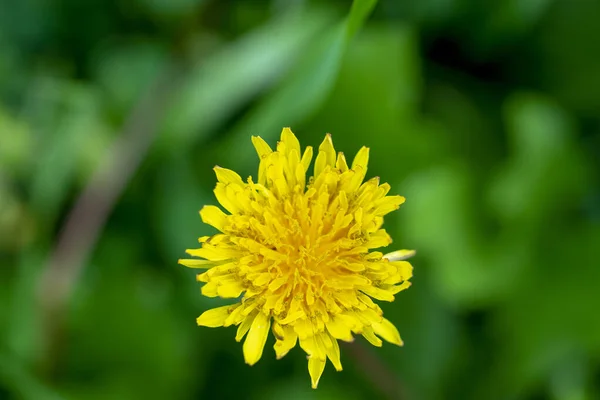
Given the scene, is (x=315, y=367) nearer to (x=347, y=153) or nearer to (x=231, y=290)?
(x=231, y=290)

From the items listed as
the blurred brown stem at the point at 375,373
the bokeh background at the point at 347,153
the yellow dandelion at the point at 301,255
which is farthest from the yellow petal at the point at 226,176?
the bokeh background at the point at 347,153

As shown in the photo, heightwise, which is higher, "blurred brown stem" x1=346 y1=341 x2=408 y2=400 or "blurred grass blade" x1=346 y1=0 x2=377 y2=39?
"blurred grass blade" x1=346 y1=0 x2=377 y2=39

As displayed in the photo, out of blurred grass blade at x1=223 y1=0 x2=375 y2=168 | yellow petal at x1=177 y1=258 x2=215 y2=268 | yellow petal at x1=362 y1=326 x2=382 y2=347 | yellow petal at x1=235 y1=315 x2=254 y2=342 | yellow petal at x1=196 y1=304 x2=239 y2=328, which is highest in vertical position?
blurred grass blade at x1=223 y1=0 x2=375 y2=168

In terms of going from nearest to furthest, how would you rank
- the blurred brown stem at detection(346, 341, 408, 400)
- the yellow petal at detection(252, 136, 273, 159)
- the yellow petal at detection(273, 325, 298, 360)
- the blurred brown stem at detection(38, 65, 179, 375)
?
the yellow petal at detection(273, 325, 298, 360) → the yellow petal at detection(252, 136, 273, 159) → the blurred brown stem at detection(346, 341, 408, 400) → the blurred brown stem at detection(38, 65, 179, 375)

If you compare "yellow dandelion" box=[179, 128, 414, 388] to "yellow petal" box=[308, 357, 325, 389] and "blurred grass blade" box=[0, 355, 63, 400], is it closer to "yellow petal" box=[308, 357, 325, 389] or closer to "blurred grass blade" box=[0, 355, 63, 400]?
"yellow petal" box=[308, 357, 325, 389]

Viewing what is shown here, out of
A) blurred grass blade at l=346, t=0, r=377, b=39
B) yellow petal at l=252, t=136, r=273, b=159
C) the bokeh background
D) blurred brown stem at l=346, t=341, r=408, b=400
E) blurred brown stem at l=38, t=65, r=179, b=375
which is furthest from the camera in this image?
blurred brown stem at l=38, t=65, r=179, b=375

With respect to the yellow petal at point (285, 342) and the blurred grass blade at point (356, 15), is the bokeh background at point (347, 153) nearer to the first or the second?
the blurred grass blade at point (356, 15)

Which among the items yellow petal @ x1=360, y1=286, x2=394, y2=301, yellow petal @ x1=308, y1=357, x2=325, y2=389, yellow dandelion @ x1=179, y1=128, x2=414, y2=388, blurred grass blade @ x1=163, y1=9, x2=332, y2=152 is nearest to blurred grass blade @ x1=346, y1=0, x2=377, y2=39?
yellow dandelion @ x1=179, y1=128, x2=414, y2=388
